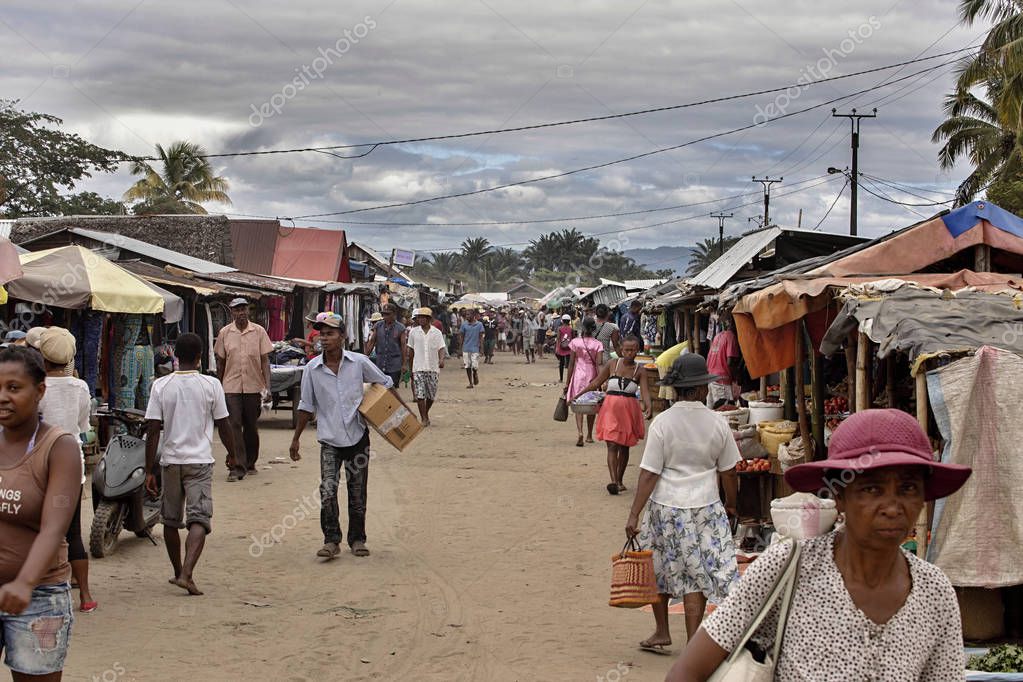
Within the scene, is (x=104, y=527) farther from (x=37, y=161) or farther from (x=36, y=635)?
(x=37, y=161)

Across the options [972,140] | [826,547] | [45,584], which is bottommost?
[45,584]

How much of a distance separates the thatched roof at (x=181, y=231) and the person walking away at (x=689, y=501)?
21.9 metres

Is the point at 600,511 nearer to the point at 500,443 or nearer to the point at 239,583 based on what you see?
the point at 239,583

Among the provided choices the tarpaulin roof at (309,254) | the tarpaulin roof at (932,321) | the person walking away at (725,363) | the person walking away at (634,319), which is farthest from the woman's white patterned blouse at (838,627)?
the tarpaulin roof at (309,254)

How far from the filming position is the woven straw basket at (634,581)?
622cm

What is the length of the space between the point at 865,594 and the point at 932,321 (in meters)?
5.52

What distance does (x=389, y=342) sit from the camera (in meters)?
18.2

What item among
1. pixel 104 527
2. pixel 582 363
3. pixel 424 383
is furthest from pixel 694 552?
pixel 424 383

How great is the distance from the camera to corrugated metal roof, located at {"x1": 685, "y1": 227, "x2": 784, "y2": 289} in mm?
14688

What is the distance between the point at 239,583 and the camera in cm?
821

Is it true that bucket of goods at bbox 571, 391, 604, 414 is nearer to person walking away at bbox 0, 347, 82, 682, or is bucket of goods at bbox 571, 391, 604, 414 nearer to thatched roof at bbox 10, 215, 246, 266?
person walking away at bbox 0, 347, 82, 682

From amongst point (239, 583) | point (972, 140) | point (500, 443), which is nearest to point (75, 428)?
point (239, 583)

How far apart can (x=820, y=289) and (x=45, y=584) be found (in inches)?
300

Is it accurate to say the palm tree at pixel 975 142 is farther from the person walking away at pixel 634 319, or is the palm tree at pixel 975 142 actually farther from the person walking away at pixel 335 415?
the person walking away at pixel 335 415
